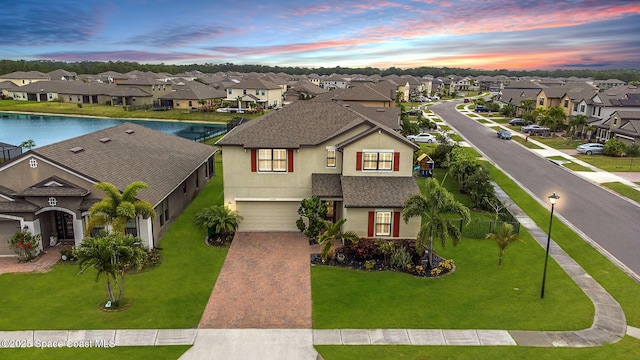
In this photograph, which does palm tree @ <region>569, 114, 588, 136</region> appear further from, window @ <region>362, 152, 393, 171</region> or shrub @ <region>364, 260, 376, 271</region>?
shrub @ <region>364, 260, 376, 271</region>

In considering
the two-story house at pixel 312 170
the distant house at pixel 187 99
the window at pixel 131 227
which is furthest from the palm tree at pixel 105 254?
the distant house at pixel 187 99

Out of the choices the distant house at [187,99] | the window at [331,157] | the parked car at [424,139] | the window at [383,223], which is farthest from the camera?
the distant house at [187,99]

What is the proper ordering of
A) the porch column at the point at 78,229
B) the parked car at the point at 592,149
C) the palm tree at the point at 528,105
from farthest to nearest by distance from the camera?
the palm tree at the point at 528,105, the parked car at the point at 592,149, the porch column at the point at 78,229

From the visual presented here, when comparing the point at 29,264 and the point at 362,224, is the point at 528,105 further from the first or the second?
the point at 29,264

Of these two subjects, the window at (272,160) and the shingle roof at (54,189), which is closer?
the shingle roof at (54,189)

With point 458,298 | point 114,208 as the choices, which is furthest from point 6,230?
point 458,298

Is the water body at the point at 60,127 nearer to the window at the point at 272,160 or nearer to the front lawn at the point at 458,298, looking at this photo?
the window at the point at 272,160
